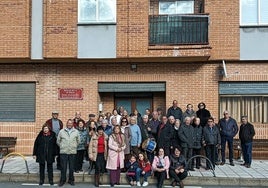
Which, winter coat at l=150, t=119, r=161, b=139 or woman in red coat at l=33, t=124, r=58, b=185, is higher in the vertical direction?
winter coat at l=150, t=119, r=161, b=139

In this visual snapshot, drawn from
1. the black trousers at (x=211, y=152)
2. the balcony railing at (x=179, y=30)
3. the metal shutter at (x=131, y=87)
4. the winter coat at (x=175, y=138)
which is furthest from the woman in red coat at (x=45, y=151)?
the balcony railing at (x=179, y=30)

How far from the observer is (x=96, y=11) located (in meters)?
14.2

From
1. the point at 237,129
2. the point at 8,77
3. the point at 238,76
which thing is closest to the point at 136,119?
the point at 237,129

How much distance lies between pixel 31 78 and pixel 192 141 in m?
7.18

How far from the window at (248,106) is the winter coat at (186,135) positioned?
10.9ft

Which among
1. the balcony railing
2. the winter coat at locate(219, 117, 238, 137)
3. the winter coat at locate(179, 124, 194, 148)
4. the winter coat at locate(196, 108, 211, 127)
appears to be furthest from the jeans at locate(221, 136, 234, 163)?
the balcony railing

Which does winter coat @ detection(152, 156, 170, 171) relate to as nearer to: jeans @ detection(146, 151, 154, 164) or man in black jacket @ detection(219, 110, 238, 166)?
jeans @ detection(146, 151, 154, 164)

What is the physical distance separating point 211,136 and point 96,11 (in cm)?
649

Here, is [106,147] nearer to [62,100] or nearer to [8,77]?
[62,100]

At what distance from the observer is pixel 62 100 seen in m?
14.8

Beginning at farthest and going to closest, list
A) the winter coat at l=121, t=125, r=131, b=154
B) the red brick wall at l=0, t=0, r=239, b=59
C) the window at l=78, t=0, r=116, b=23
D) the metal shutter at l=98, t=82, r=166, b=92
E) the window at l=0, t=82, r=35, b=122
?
1. the window at l=0, t=82, r=35, b=122
2. the metal shutter at l=98, t=82, r=166, b=92
3. the window at l=78, t=0, r=116, b=23
4. the red brick wall at l=0, t=0, r=239, b=59
5. the winter coat at l=121, t=125, r=131, b=154

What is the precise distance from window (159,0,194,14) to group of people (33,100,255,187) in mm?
4627

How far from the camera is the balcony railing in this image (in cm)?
1356

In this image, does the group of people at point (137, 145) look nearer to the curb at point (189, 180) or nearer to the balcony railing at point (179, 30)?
the curb at point (189, 180)
